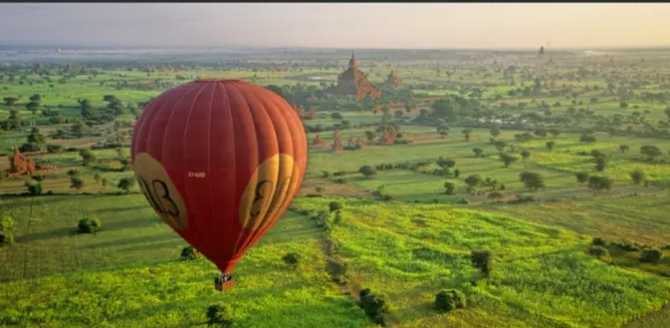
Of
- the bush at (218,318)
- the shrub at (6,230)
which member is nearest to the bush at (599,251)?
the bush at (218,318)

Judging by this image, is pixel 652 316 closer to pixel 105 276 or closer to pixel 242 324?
pixel 242 324

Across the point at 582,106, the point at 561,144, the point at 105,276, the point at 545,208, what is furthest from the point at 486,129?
the point at 105,276

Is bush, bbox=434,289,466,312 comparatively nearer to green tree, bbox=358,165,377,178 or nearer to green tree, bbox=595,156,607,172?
green tree, bbox=358,165,377,178

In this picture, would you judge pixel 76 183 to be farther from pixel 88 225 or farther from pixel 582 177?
pixel 582 177

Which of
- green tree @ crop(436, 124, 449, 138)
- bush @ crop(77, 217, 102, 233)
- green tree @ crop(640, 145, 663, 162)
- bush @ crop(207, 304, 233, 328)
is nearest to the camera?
bush @ crop(207, 304, 233, 328)

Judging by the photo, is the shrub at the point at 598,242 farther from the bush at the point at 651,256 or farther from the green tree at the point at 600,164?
the green tree at the point at 600,164

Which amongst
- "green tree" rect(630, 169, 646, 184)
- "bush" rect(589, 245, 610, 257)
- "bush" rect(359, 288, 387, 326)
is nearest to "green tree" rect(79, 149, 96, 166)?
"bush" rect(359, 288, 387, 326)

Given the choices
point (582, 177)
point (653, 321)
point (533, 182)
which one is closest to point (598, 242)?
point (653, 321)
